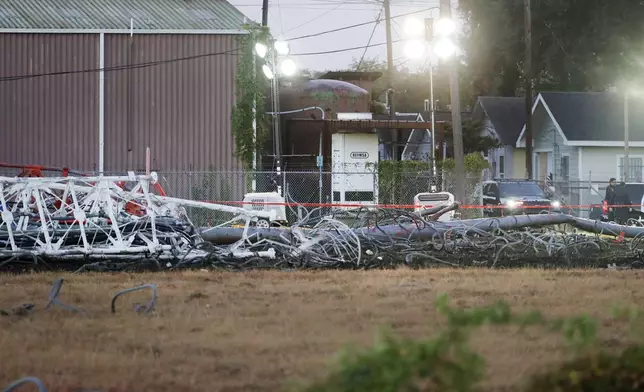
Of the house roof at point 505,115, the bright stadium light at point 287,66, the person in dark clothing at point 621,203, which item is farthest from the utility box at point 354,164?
the house roof at point 505,115

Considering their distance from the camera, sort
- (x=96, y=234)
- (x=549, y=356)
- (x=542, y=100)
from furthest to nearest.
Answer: (x=542, y=100), (x=96, y=234), (x=549, y=356)

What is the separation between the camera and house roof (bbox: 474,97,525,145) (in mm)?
52094

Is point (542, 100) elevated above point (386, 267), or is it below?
above

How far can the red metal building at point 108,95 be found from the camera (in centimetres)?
3209

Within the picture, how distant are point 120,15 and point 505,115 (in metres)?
27.6

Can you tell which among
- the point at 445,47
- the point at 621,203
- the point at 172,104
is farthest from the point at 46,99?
the point at 621,203

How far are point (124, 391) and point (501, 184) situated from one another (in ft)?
85.6

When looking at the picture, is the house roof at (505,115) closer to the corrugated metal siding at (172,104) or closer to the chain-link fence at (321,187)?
the chain-link fence at (321,187)

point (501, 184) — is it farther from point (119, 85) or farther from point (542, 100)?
point (542, 100)

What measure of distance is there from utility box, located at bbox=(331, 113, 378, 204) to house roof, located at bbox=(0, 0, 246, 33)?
5269mm

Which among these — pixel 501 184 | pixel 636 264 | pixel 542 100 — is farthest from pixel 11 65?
pixel 542 100

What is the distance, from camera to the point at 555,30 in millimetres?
59125

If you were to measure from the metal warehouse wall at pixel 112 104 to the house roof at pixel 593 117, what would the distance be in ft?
62.8

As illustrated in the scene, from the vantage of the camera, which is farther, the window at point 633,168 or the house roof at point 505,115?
the house roof at point 505,115
